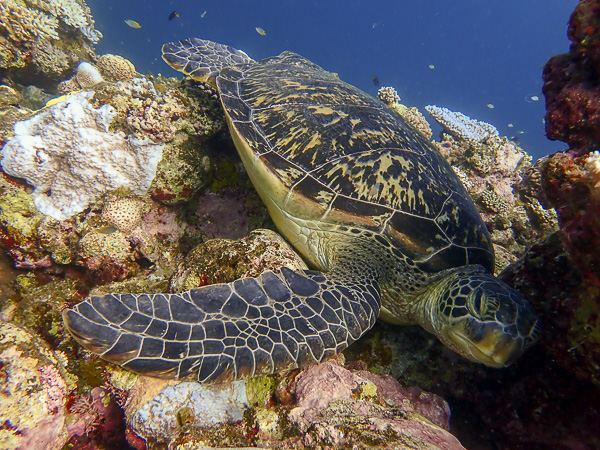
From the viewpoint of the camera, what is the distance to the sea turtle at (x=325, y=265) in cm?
154

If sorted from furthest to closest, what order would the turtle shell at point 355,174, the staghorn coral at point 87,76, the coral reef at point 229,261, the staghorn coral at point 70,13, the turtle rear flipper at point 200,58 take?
the staghorn coral at point 70,13 < the staghorn coral at point 87,76 < the turtle rear flipper at point 200,58 < the turtle shell at point 355,174 < the coral reef at point 229,261

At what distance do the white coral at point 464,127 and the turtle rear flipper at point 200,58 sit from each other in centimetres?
401

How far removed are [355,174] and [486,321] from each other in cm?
149

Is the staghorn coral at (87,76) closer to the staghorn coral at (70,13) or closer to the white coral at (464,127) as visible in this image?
the staghorn coral at (70,13)

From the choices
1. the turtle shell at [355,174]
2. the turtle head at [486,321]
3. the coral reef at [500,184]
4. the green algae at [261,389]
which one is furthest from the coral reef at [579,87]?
the green algae at [261,389]

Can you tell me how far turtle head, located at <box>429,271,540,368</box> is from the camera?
5.89 feet

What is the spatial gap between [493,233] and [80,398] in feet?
16.4

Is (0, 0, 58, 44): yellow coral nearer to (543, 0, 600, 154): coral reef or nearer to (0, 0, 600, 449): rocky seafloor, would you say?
(0, 0, 600, 449): rocky seafloor

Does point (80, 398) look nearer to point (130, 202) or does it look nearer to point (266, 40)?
point (130, 202)

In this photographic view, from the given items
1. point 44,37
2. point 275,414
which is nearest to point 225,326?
point 275,414

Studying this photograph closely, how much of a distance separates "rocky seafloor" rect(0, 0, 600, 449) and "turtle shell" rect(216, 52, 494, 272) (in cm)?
43

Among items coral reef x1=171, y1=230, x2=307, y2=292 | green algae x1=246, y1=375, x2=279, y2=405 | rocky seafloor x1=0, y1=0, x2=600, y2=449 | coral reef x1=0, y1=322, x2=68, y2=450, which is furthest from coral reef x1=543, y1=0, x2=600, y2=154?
coral reef x1=0, y1=322, x2=68, y2=450

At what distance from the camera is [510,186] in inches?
202

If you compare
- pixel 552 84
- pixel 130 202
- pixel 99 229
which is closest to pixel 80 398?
pixel 99 229
